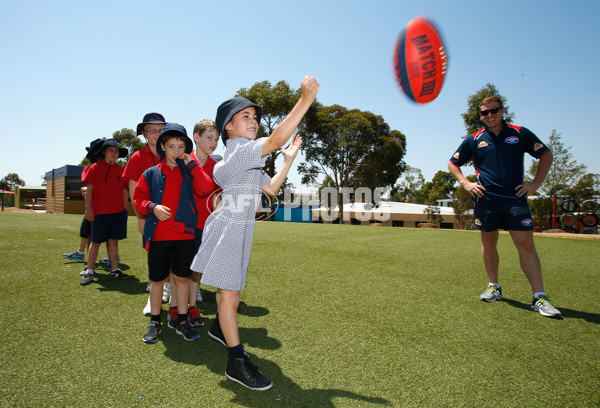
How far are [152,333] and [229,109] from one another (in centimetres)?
181

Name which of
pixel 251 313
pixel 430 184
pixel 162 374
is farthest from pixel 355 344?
pixel 430 184

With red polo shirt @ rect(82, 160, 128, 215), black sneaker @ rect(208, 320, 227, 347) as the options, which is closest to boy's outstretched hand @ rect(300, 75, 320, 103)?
black sneaker @ rect(208, 320, 227, 347)

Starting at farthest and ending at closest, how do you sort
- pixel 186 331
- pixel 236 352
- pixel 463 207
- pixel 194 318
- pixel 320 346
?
pixel 463 207, pixel 194 318, pixel 186 331, pixel 320 346, pixel 236 352

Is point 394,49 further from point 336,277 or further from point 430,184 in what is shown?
point 430,184

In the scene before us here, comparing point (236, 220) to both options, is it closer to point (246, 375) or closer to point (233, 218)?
point (233, 218)

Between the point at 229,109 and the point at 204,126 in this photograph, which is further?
the point at 204,126

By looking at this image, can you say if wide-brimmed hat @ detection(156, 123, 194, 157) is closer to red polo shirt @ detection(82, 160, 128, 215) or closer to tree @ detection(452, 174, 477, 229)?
red polo shirt @ detection(82, 160, 128, 215)

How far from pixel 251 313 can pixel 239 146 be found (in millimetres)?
1830

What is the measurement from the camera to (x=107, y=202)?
191 inches

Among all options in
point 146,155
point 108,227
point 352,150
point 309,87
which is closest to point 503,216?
point 309,87

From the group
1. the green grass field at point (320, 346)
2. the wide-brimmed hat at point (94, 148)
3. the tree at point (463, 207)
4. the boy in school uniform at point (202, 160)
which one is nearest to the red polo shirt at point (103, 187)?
the wide-brimmed hat at point (94, 148)

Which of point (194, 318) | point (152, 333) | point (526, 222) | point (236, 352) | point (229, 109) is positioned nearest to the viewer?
point (236, 352)

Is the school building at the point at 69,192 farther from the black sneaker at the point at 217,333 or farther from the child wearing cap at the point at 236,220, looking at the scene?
the child wearing cap at the point at 236,220

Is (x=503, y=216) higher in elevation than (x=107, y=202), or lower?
lower
